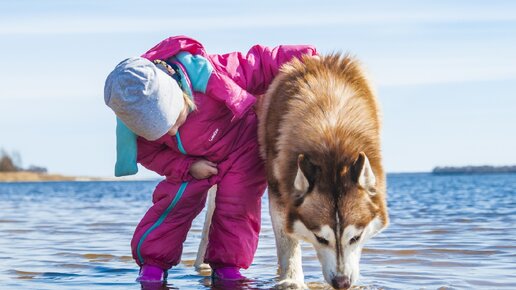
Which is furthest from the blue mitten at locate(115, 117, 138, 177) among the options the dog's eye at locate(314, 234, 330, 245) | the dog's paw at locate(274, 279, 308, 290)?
the dog's eye at locate(314, 234, 330, 245)

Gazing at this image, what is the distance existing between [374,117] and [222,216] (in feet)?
4.98

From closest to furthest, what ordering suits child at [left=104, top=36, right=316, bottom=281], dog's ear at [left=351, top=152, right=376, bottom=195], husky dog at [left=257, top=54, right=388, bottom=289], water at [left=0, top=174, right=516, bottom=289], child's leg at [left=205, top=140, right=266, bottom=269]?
dog's ear at [left=351, top=152, right=376, bottom=195] → husky dog at [left=257, top=54, right=388, bottom=289] → child at [left=104, top=36, right=316, bottom=281] → child's leg at [left=205, top=140, right=266, bottom=269] → water at [left=0, top=174, right=516, bottom=289]

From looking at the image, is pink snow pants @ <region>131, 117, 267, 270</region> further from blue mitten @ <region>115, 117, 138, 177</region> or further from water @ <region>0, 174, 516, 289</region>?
blue mitten @ <region>115, 117, 138, 177</region>

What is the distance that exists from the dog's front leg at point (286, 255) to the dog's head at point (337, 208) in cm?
49

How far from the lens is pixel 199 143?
248 inches

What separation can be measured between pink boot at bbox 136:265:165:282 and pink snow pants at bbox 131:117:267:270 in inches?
1.6

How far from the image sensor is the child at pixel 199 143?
5879 millimetres

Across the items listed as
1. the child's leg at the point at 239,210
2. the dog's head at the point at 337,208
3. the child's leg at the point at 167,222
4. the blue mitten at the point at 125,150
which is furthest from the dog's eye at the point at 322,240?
the blue mitten at the point at 125,150

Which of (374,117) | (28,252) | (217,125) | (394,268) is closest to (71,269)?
(28,252)

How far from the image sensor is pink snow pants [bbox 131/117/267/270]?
6406 mm

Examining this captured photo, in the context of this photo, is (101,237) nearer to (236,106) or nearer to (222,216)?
(222,216)

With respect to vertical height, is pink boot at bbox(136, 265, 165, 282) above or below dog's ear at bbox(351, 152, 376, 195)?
below

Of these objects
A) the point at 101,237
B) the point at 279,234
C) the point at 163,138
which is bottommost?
the point at 101,237

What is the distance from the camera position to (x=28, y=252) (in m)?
9.27
